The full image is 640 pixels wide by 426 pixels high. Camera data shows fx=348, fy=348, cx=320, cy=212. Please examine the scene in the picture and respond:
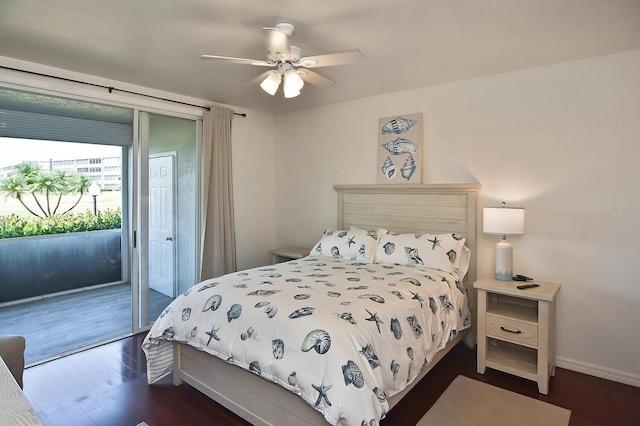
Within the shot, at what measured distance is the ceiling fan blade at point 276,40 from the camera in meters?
1.96

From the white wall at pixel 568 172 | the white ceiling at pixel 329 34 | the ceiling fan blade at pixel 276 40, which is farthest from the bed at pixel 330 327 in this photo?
the ceiling fan blade at pixel 276 40

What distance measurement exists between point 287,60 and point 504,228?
80.5 inches

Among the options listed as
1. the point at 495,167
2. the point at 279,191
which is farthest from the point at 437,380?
the point at 279,191

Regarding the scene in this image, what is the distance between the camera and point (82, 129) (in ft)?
12.4

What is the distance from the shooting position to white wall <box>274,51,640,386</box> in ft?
8.43

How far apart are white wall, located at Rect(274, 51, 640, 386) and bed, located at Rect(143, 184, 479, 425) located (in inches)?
14.2

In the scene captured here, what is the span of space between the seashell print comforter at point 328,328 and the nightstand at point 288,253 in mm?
1191

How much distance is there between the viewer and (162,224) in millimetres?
3812

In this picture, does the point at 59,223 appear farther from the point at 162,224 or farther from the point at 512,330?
the point at 512,330

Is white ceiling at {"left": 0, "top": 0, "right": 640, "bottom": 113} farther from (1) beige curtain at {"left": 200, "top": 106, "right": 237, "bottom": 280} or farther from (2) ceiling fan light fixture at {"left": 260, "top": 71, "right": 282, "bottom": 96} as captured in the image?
(1) beige curtain at {"left": 200, "top": 106, "right": 237, "bottom": 280}

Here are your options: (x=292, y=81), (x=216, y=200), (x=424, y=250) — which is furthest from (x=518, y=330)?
(x=216, y=200)

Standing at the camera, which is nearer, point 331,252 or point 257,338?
point 257,338

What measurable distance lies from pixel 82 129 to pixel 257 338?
3.32 m

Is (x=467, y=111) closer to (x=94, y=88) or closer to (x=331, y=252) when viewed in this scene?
(x=331, y=252)
